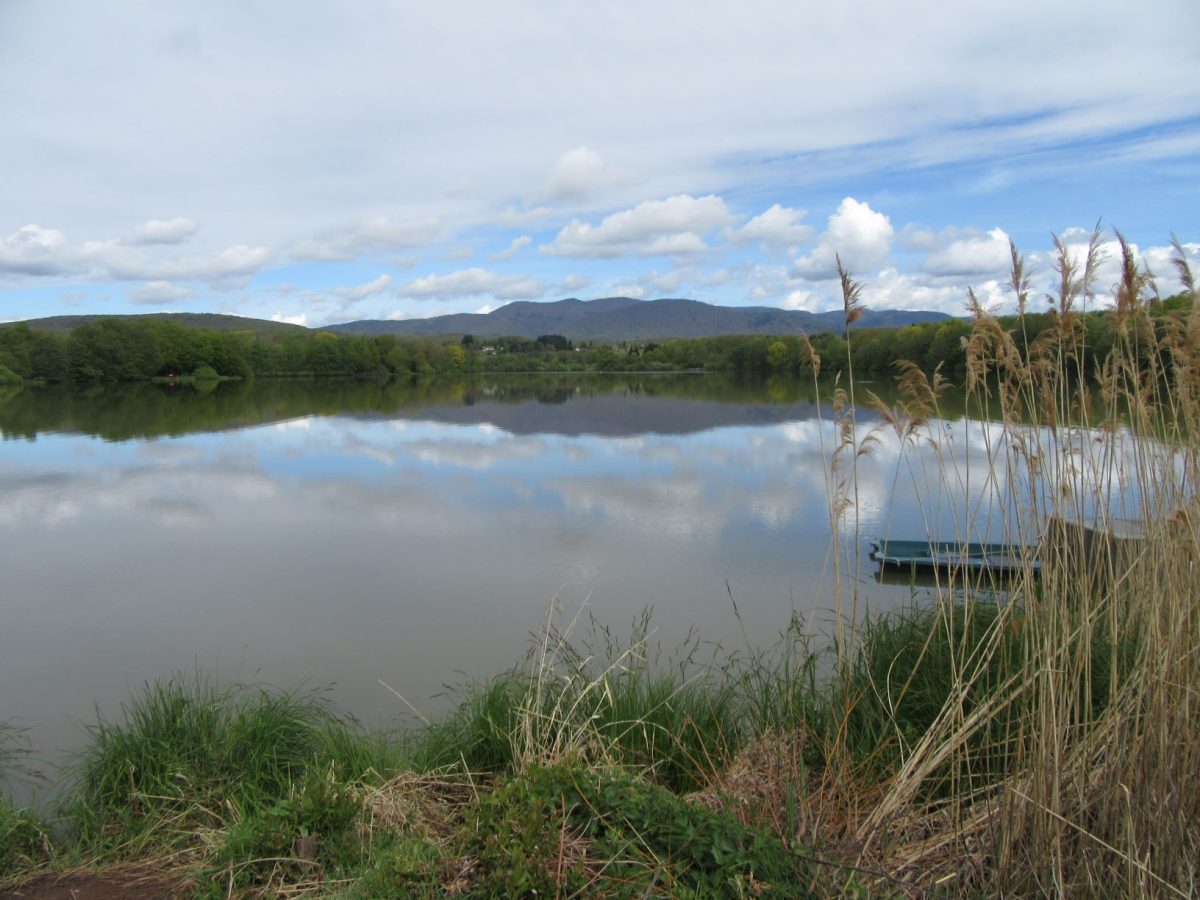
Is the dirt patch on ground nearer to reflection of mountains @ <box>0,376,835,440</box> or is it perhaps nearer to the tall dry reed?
the tall dry reed

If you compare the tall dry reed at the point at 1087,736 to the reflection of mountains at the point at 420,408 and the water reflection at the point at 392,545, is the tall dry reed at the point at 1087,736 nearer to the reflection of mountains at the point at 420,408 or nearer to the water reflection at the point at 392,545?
the water reflection at the point at 392,545

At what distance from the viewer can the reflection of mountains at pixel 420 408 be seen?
984 inches

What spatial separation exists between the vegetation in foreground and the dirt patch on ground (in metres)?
0.08

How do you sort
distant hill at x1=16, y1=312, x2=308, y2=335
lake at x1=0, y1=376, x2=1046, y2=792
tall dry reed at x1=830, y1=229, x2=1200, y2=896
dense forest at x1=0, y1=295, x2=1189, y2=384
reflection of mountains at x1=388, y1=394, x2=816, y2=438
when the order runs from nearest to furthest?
tall dry reed at x1=830, y1=229, x2=1200, y2=896, lake at x1=0, y1=376, x2=1046, y2=792, reflection of mountains at x1=388, y1=394, x2=816, y2=438, dense forest at x1=0, y1=295, x2=1189, y2=384, distant hill at x1=16, y1=312, x2=308, y2=335

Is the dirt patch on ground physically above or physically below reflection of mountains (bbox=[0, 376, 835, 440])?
below

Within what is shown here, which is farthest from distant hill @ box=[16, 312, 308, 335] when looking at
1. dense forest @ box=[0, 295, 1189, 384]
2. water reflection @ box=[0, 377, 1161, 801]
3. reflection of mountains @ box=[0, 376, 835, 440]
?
water reflection @ box=[0, 377, 1161, 801]

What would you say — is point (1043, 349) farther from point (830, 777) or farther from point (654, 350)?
point (654, 350)

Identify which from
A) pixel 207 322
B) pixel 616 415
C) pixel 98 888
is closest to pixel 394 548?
pixel 98 888

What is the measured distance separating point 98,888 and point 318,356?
232 ft

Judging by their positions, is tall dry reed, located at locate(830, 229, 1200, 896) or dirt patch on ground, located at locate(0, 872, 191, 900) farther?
dirt patch on ground, located at locate(0, 872, 191, 900)

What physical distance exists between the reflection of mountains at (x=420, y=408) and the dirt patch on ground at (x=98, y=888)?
2002cm

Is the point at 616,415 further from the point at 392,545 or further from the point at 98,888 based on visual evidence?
the point at 98,888

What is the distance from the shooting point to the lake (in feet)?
20.5

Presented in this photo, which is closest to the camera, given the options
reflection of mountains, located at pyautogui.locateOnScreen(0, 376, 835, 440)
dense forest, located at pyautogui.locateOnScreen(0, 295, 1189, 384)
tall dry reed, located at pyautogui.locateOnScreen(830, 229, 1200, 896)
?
tall dry reed, located at pyautogui.locateOnScreen(830, 229, 1200, 896)
